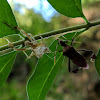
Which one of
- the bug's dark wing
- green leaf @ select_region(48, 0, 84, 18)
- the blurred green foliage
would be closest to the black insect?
the bug's dark wing

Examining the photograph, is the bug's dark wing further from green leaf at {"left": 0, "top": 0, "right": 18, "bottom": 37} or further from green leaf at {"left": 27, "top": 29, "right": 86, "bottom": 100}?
green leaf at {"left": 0, "top": 0, "right": 18, "bottom": 37}

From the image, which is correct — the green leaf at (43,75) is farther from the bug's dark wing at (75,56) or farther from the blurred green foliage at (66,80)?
the blurred green foliage at (66,80)

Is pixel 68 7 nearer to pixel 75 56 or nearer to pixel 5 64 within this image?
pixel 75 56

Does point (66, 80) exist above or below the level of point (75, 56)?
below

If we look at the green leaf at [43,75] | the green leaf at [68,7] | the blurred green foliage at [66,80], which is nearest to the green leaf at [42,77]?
the green leaf at [43,75]

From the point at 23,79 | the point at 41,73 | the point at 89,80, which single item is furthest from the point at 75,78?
the point at 41,73

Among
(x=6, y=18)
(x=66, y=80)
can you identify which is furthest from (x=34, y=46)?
(x=66, y=80)
